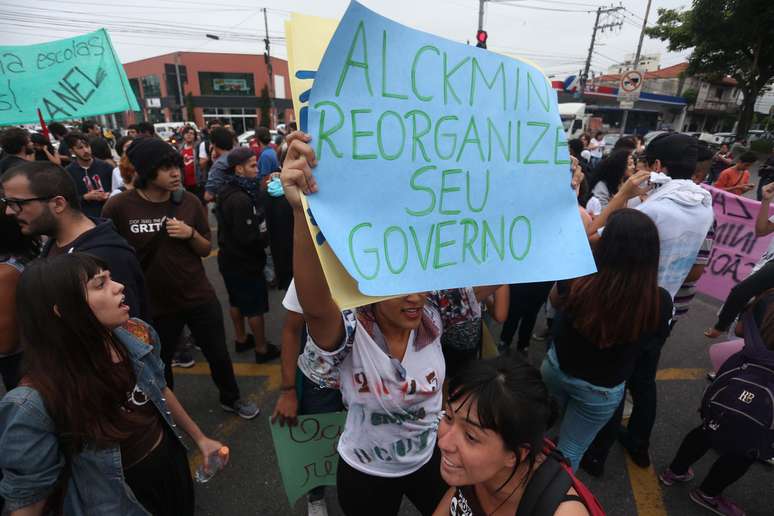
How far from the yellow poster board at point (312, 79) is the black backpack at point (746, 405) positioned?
2.19 m

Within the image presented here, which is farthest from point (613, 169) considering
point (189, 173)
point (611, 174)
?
point (189, 173)

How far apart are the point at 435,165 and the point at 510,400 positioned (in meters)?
0.64

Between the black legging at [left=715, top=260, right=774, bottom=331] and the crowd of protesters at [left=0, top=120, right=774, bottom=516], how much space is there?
1 centimetres

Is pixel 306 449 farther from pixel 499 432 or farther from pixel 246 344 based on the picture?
pixel 246 344

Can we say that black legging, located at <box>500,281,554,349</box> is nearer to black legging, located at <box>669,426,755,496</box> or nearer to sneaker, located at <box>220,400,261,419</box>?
black legging, located at <box>669,426,755,496</box>

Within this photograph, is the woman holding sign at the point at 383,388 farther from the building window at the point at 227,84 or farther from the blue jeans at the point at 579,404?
Answer: the building window at the point at 227,84

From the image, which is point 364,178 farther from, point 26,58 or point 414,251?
point 26,58

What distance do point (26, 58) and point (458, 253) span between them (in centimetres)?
581

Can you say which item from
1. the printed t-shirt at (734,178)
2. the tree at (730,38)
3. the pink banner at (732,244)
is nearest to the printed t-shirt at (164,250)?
the pink banner at (732,244)

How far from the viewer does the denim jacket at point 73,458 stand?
115cm

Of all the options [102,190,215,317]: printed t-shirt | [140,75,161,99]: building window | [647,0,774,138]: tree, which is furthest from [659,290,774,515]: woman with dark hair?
[140,75,161,99]: building window

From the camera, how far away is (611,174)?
Answer: 4.04 m

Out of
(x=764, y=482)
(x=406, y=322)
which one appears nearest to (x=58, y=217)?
(x=406, y=322)

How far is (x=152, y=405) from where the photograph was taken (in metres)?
1.58
